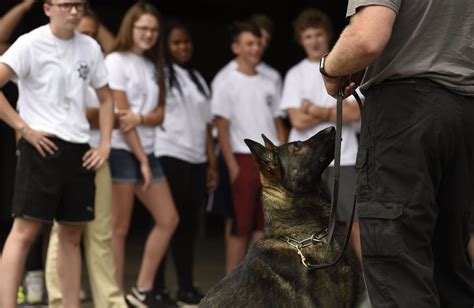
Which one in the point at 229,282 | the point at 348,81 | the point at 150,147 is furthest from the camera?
the point at 150,147

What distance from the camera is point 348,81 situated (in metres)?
4.35

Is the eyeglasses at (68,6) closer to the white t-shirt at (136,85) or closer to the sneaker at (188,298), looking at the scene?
the white t-shirt at (136,85)

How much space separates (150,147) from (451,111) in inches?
152

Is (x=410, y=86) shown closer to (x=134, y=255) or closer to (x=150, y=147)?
(x=150, y=147)

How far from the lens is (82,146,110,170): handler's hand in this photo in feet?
20.4

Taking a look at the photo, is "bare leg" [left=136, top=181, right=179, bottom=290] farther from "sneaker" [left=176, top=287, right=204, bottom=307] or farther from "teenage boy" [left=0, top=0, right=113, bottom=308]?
"teenage boy" [left=0, top=0, right=113, bottom=308]

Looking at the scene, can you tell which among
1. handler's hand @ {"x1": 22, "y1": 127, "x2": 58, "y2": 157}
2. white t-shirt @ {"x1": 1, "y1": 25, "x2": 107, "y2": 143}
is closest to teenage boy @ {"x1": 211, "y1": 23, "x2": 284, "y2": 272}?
white t-shirt @ {"x1": 1, "y1": 25, "x2": 107, "y2": 143}

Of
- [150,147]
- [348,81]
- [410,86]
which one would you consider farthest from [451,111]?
[150,147]

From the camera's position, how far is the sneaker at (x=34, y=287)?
7.67m

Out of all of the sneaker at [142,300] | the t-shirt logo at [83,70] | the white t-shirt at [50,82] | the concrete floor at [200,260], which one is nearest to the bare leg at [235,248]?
the concrete floor at [200,260]

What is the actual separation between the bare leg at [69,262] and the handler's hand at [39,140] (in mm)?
508

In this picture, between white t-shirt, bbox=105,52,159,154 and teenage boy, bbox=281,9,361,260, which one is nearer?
white t-shirt, bbox=105,52,159,154

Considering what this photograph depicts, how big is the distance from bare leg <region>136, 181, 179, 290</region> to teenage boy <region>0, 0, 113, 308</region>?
124 centimetres

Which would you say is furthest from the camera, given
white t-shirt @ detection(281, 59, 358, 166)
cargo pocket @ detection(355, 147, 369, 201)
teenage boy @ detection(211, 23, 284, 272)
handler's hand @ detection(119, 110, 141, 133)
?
teenage boy @ detection(211, 23, 284, 272)
